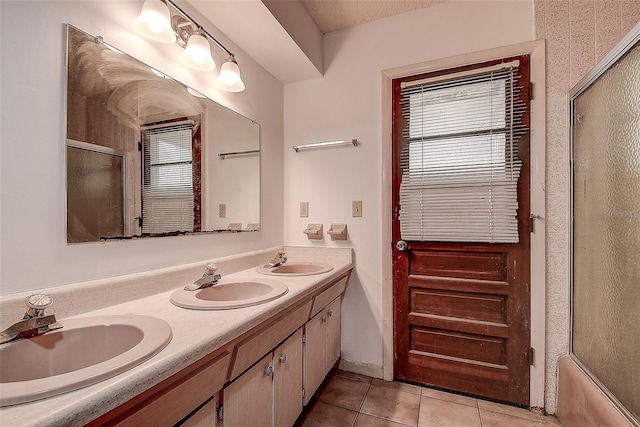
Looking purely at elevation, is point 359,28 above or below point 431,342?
above

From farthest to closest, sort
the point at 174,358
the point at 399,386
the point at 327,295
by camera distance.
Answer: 1. the point at 399,386
2. the point at 327,295
3. the point at 174,358

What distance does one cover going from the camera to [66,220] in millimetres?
942

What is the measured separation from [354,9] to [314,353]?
7.19 feet

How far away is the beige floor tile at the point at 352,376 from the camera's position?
196 centimetres

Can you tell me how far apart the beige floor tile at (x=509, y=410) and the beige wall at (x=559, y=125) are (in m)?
0.10

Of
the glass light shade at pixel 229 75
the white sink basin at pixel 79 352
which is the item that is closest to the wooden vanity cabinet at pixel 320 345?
the white sink basin at pixel 79 352

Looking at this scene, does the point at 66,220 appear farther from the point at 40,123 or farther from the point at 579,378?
the point at 579,378

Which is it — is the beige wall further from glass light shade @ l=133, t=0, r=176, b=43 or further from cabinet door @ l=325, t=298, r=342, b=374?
glass light shade @ l=133, t=0, r=176, b=43

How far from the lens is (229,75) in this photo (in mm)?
1539

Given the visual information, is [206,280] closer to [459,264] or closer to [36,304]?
[36,304]

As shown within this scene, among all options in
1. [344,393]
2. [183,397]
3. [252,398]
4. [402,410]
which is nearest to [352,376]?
Answer: [344,393]

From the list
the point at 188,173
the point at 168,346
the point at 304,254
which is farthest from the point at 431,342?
the point at 188,173

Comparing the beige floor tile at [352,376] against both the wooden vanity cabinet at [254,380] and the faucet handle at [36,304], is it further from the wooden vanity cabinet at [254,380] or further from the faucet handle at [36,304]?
the faucet handle at [36,304]

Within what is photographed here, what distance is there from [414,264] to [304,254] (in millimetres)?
795
